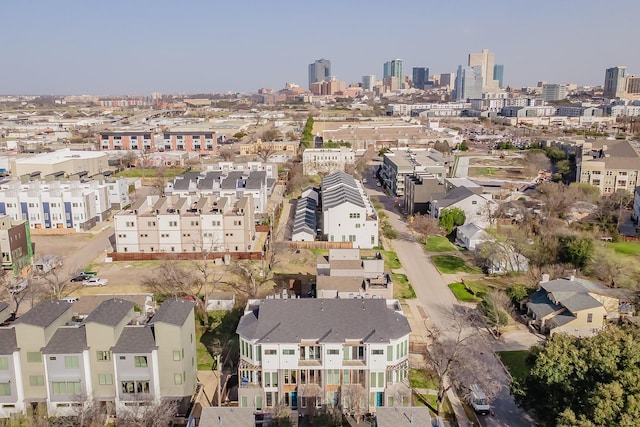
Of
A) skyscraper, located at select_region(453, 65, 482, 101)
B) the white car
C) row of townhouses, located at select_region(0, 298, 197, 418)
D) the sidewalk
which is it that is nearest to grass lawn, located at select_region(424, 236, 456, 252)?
the sidewalk

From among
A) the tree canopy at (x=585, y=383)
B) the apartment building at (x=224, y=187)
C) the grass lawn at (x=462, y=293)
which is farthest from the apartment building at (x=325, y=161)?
the tree canopy at (x=585, y=383)

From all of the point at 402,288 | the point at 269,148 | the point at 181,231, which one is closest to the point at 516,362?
the point at 402,288

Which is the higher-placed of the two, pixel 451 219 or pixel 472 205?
pixel 472 205

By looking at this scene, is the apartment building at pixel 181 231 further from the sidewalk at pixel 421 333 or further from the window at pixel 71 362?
the window at pixel 71 362

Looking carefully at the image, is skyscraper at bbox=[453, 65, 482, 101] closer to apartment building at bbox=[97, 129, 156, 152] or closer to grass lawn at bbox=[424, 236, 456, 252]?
apartment building at bbox=[97, 129, 156, 152]

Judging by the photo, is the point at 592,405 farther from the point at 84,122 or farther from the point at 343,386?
the point at 84,122

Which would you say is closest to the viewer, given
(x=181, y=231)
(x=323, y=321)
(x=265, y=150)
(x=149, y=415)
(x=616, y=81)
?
(x=149, y=415)

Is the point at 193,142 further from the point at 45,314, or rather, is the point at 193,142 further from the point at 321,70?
the point at 321,70
